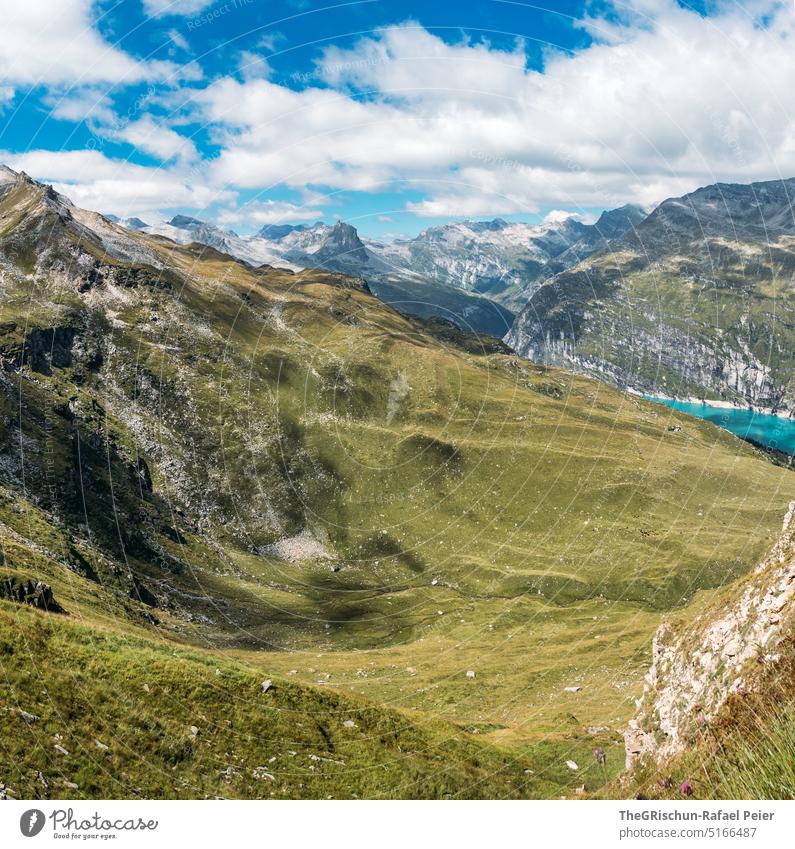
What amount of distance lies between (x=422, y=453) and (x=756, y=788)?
554 ft

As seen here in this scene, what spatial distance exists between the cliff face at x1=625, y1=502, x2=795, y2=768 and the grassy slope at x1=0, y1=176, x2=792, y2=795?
24.3m

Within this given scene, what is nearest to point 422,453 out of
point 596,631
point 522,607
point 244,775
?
→ point 522,607

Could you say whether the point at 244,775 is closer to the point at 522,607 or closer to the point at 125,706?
the point at 125,706

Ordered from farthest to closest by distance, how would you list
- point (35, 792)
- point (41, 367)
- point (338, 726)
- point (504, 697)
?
point (41, 367)
point (504, 697)
point (338, 726)
point (35, 792)

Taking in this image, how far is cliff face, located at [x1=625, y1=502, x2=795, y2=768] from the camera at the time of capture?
750 inches

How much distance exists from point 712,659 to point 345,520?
140461mm

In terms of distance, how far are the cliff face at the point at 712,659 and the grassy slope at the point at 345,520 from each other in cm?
2434

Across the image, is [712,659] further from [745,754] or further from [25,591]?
[25,591]

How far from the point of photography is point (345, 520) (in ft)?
523

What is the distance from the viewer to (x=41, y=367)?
158 metres
